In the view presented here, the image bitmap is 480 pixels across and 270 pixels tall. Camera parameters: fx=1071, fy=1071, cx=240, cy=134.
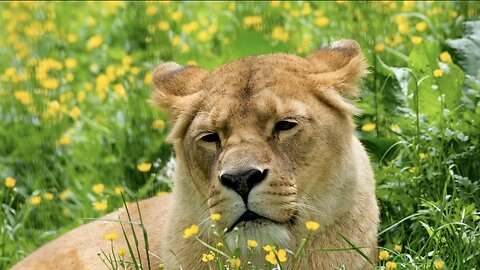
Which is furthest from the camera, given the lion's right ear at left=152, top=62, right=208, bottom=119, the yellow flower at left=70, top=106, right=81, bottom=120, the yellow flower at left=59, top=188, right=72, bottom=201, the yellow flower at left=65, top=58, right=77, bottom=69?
the yellow flower at left=65, top=58, right=77, bottom=69

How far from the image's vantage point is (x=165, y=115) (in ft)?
19.5

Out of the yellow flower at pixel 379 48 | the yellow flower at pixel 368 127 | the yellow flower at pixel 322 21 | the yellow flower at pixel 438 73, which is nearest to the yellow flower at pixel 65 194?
the yellow flower at pixel 368 127

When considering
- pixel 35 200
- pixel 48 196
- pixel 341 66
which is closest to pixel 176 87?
pixel 341 66

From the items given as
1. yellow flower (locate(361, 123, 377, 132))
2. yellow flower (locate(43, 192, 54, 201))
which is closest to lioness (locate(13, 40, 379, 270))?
yellow flower (locate(361, 123, 377, 132))

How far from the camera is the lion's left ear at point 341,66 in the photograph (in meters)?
4.06

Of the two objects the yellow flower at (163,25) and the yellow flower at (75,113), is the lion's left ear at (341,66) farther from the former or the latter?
the yellow flower at (163,25)

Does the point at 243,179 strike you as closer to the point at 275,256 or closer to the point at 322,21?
the point at 275,256

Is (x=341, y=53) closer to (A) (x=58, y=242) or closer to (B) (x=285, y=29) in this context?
(A) (x=58, y=242)

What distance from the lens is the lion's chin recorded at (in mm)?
3689

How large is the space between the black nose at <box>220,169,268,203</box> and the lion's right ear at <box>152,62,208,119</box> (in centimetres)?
56

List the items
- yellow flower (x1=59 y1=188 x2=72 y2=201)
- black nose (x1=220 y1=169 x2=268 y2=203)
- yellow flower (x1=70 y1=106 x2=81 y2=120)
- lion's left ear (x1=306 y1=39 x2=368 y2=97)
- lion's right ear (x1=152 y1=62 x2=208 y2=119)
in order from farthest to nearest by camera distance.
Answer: yellow flower (x1=70 y1=106 x2=81 y2=120), yellow flower (x1=59 y1=188 x2=72 y2=201), lion's right ear (x1=152 y1=62 x2=208 y2=119), lion's left ear (x1=306 y1=39 x2=368 y2=97), black nose (x1=220 y1=169 x2=268 y2=203)

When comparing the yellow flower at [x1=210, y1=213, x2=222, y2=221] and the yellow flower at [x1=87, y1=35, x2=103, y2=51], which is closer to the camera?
the yellow flower at [x1=210, y1=213, x2=222, y2=221]

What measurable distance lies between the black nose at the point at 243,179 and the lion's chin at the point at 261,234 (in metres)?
0.11

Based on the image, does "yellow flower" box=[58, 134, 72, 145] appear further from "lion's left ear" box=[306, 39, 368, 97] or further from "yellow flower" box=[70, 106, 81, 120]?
"lion's left ear" box=[306, 39, 368, 97]
